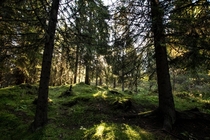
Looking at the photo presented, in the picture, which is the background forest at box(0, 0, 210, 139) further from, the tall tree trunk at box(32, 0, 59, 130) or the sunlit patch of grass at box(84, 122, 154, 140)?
the sunlit patch of grass at box(84, 122, 154, 140)

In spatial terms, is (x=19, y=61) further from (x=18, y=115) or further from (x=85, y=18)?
(x=85, y=18)

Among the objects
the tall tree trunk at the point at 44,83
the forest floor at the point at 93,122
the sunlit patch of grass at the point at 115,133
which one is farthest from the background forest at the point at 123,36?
the sunlit patch of grass at the point at 115,133

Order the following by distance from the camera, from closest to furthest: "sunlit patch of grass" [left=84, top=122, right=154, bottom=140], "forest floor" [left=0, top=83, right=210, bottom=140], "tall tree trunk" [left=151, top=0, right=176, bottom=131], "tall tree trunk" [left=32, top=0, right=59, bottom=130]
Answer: "sunlit patch of grass" [left=84, top=122, right=154, bottom=140], "forest floor" [left=0, top=83, right=210, bottom=140], "tall tree trunk" [left=32, top=0, right=59, bottom=130], "tall tree trunk" [left=151, top=0, right=176, bottom=131]

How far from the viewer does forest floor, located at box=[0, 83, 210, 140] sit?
206 inches

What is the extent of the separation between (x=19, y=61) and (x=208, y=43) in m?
8.80

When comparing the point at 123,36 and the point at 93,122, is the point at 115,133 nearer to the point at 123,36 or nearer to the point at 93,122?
the point at 93,122

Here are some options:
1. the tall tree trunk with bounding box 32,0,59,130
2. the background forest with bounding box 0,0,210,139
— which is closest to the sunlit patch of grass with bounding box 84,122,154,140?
the background forest with bounding box 0,0,210,139

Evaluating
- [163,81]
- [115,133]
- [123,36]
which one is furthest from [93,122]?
[123,36]

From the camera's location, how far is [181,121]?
620cm

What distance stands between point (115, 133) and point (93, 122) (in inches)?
63.2

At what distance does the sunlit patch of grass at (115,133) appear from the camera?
4910 millimetres

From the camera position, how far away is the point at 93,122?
21.3 feet

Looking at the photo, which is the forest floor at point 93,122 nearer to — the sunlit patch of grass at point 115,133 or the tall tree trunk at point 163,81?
the sunlit patch of grass at point 115,133

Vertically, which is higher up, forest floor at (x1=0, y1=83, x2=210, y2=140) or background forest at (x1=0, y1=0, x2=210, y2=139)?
background forest at (x1=0, y1=0, x2=210, y2=139)
